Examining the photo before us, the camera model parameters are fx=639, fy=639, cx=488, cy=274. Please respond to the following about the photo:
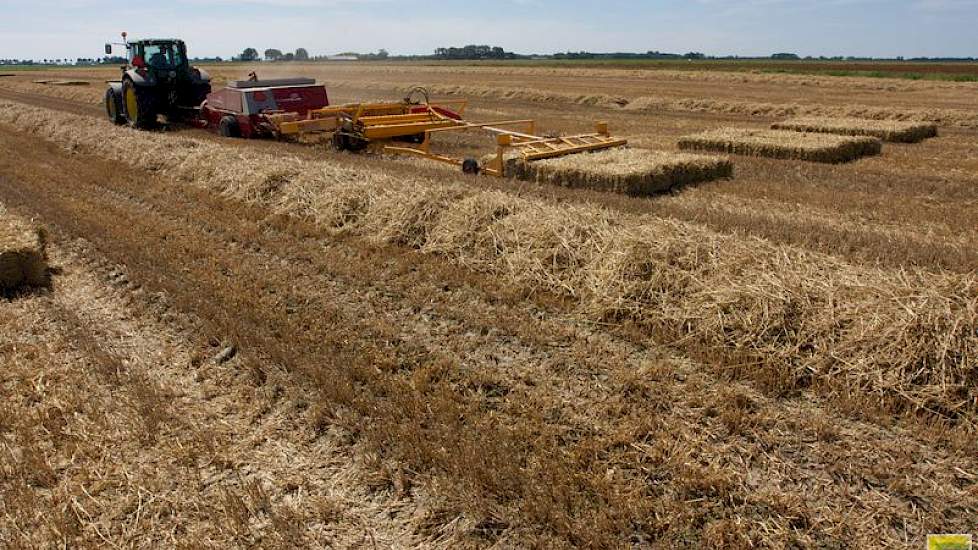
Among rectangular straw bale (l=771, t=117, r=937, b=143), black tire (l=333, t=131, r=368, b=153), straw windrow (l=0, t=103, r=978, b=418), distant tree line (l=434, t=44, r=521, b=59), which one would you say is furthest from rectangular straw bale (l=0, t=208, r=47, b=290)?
distant tree line (l=434, t=44, r=521, b=59)

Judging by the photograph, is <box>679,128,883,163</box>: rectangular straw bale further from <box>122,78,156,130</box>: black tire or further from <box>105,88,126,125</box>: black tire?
<box>105,88,126,125</box>: black tire

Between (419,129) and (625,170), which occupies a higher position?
(419,129)

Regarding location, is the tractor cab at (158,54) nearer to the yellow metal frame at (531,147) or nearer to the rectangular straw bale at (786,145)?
the yellow metal frame at (531,147)

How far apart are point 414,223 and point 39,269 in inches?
135

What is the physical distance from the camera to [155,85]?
1516 centimetres

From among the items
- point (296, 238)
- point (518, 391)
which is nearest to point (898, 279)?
point (518, 391)

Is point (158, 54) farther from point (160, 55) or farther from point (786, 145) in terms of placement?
point (786, 145)

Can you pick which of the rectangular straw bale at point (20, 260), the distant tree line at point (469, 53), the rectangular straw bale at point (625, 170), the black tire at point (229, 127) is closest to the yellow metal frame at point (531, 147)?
the rectangular straw bale at point (625, 170)

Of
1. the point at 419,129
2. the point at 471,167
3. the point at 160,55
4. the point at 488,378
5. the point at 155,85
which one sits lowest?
the point at 488,378

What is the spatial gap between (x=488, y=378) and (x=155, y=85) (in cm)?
1465

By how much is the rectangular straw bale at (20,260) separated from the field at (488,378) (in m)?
0.21

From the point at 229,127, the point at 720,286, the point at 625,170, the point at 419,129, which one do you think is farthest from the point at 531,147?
the point at 229,127

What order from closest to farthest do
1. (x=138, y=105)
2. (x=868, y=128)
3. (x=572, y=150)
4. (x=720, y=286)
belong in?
(x=720, y=286), (x=572, y=150), (x=868, y=128), (x=138, y=105)

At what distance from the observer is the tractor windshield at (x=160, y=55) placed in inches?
602
